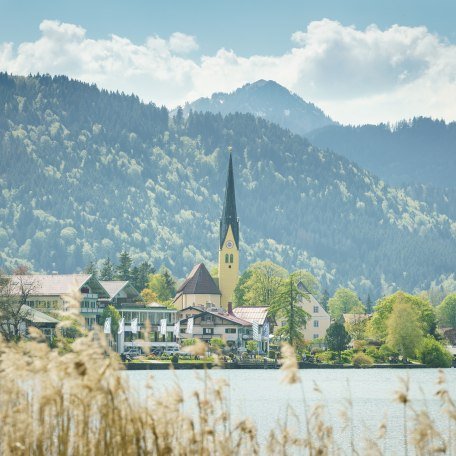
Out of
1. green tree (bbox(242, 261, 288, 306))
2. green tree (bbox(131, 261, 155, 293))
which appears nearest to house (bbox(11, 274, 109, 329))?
green tree (bbox(242, 261, 288, 306))

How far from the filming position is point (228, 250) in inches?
6624

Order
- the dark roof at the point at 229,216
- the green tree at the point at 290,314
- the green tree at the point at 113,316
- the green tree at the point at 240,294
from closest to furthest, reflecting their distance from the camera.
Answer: the green tree at the point at 290,314, the green tree at the point at 113,316, the green tree at the point at 240,294, the dark roof at the point at 229,216

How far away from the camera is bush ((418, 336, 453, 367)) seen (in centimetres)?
10656

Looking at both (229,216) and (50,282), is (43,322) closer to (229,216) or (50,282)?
(50,282)

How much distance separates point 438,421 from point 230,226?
408 ft

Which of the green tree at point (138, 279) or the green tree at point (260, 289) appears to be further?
the green tree at point (138, 279)

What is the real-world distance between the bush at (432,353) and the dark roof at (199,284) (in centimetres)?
5518

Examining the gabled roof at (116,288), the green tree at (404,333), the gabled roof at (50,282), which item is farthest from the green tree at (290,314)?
the gabled roof at (50,282)

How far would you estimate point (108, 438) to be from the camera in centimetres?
1311

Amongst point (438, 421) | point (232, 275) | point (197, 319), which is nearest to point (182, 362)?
point (197, 319)

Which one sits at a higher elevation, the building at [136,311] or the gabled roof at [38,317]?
the building at [136,311]

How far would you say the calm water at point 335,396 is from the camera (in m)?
38.8

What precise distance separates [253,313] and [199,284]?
29.7m

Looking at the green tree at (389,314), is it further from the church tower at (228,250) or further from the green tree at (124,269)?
the green tree at (124,269)
